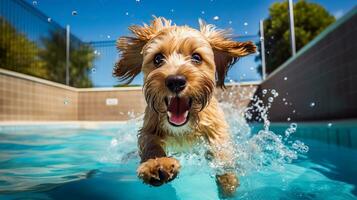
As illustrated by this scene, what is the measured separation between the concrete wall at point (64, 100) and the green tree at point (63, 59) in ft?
3.91

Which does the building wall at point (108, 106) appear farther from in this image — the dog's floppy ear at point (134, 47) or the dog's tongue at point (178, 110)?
the dog's tongue at point (178, 110)

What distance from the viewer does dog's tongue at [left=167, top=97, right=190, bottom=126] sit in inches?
116

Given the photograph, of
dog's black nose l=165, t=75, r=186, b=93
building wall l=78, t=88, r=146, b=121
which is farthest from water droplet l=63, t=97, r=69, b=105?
dog's black nose l=165, t=75, r=186, b=93

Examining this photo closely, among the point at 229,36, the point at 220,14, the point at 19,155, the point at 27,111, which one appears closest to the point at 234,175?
the point at 229,36

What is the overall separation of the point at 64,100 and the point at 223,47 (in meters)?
14.9

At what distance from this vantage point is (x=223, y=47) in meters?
3.77

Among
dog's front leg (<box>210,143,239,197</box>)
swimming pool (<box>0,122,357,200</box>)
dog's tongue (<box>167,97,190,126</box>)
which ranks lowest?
swimming pool (<box>0,122,357,200</box>)

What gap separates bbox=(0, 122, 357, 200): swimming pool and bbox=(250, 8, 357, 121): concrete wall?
1828mm

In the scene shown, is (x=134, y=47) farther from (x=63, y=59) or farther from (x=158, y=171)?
(x=63, y=59)

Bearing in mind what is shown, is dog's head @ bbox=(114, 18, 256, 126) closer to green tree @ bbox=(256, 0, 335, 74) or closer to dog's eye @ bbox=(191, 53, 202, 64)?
dog's eye @ bbox=(191, 53, 202, 64)

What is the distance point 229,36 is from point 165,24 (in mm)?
648

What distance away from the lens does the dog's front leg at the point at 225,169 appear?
289 centimetres

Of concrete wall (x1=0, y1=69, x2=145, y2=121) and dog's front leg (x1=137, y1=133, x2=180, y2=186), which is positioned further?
concrete wall (x1=0, y1=69, x2=145, y2=121)

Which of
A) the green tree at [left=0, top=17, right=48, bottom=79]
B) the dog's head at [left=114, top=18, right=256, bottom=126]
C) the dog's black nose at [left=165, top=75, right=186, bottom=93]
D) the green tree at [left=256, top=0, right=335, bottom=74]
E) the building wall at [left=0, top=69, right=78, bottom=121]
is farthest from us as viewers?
the green tree at [left=256, top=0, right=335, bottom=74]
